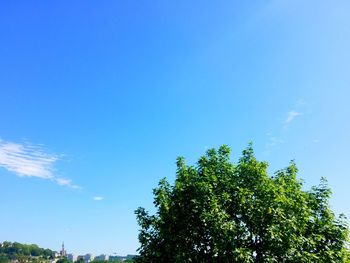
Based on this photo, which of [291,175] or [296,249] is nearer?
[296,249]

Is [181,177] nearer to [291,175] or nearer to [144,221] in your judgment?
[144,221]

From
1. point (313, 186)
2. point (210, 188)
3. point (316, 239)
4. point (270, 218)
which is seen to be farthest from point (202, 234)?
point (313, 186)

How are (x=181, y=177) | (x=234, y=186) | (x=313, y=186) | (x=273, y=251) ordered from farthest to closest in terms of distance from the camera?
(x=313, y=186) → (x=181, y=177) → (x=234, y=186) → (x=273, y=251)

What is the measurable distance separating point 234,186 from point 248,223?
224 centimetres

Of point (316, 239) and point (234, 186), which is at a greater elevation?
point (234, 186)

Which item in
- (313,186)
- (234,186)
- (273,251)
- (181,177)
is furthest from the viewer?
(313,186)

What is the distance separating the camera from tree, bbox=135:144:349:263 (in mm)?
17891

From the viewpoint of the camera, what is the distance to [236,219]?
19078mm

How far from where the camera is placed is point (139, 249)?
67.7ft

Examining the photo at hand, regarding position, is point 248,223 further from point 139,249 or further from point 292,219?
point 139,249

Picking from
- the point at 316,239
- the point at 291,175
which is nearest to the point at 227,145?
the point at 291,175

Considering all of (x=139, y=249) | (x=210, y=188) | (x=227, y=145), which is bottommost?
(x=139, y=249)

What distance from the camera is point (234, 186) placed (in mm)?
19953

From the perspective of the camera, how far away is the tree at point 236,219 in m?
17.9
